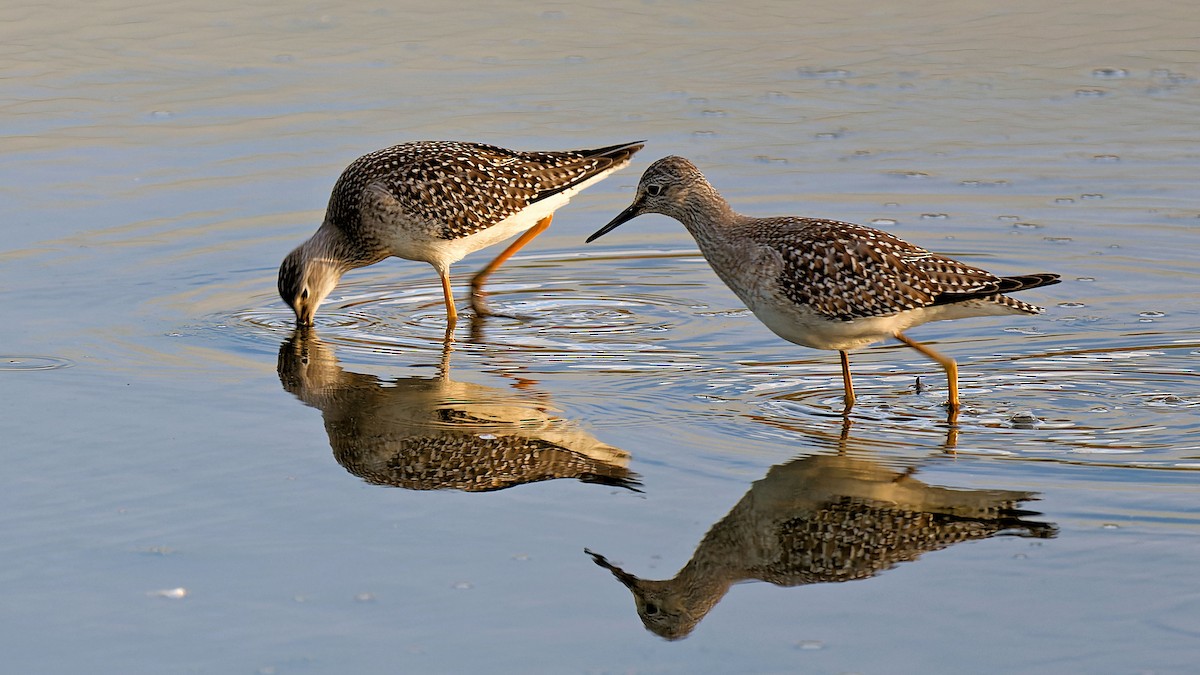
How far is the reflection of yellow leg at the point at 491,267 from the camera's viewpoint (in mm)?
11227

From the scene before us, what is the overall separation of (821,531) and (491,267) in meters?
5.48

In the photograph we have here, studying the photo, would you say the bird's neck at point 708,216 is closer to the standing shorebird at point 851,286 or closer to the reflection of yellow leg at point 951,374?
the standing shorebird at point 851,286

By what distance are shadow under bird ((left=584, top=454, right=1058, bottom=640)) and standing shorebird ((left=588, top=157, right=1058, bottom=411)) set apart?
1.09 m

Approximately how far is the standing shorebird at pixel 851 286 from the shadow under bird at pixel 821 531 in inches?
43.0

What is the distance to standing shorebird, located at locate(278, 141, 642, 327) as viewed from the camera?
36.3 feet

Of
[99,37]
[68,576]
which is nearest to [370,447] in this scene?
[68,576]

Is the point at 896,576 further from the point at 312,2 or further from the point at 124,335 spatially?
the point at 312,2

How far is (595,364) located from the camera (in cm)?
936

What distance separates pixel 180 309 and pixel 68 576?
450 cm

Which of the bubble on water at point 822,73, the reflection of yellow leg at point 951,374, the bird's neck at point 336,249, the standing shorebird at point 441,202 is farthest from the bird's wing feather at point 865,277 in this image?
the bubble on water at point 822,73

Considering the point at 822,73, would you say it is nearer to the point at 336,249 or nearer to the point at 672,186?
the point at 336,249

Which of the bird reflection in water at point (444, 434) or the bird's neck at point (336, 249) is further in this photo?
the bird's neck at point (336, 249)

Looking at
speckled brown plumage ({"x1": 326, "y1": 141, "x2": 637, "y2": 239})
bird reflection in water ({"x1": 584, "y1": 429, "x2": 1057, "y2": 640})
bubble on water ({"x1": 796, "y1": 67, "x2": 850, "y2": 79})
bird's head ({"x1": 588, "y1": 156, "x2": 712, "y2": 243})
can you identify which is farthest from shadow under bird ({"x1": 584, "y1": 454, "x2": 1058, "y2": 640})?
bubble on water ({"x1": 796, "y1": 67, "x2": 850, "y2": 79})

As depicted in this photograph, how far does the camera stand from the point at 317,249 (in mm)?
10984
